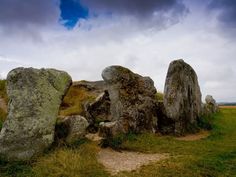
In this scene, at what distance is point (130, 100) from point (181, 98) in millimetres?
4266

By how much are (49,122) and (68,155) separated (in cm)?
213

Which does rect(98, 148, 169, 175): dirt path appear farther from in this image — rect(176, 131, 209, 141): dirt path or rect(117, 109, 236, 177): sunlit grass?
rect(176, 131, 209, 141): dirt path

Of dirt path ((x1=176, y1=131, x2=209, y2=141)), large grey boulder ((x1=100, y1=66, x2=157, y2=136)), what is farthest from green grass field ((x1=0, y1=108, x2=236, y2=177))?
dirt path ((x1=176, y1=131, x2=209, y2=141))

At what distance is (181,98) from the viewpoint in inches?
904

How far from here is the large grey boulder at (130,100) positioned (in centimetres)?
1958

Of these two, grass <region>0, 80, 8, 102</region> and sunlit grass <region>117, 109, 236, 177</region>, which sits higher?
grass <region>0, 80, 8, 102</region>

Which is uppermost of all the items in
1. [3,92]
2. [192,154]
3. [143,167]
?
[3,92]

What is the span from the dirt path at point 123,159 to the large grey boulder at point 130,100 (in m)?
3.21

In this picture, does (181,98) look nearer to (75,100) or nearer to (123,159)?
(123,159)

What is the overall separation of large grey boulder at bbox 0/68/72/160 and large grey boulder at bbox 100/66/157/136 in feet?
15.0

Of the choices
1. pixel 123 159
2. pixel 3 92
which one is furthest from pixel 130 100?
pixel 3 92

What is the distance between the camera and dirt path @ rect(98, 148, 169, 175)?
1343 cm

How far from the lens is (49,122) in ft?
49.6

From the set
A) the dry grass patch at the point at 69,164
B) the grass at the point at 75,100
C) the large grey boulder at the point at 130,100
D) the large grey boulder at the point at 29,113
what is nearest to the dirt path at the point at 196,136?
the large grey boulder at the point at 130,100
